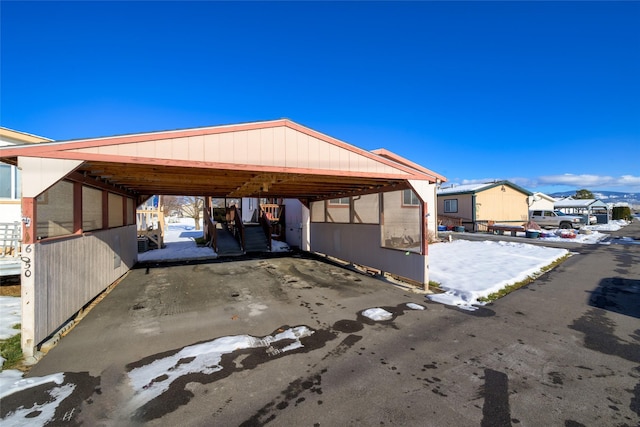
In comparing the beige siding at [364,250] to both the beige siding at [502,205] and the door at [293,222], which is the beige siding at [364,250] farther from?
the beige siding at [502,205]

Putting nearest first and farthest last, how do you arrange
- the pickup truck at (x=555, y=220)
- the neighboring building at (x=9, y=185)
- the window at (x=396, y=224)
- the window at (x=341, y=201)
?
the neighboring building at (x=9, y=185) → the window at (x=396, y=224) → the window at (x=341, y=201) → the pickup truck at (x=555, y=220)

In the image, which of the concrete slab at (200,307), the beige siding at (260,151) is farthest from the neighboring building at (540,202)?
the beige siding at (260,151)

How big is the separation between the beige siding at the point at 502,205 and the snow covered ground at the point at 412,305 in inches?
424

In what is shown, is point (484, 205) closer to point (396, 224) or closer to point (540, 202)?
point (540, 202)

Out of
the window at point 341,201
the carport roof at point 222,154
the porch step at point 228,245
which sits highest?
the carport roof at point 222,154

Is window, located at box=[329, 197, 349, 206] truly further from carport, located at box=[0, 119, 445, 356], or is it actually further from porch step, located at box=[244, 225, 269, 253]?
porch step, located at box=[244, 225, 269, 253]

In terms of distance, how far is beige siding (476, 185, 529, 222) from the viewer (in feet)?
77.2

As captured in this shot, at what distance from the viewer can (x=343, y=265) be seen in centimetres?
1031

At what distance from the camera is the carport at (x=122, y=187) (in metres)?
4.02

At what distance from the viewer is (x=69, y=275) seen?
4.94 meters

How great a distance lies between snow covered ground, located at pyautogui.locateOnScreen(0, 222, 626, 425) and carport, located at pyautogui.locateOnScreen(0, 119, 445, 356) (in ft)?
2.82

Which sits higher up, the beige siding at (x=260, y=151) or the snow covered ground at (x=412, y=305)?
the beige siding at (x=260, y=151)

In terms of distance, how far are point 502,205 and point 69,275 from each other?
1129 inches

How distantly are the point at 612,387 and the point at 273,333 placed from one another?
411 centimetres
